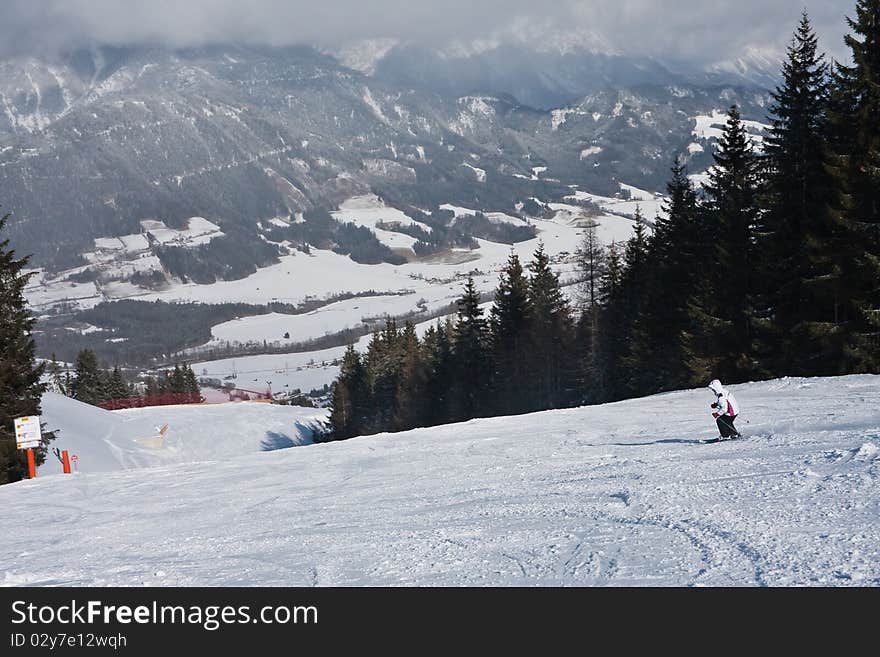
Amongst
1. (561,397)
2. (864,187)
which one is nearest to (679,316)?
(864,187)

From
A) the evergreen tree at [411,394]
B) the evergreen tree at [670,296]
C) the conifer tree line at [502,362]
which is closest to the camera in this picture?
the evergreen tree at [670,296]

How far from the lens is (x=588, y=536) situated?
8922mm

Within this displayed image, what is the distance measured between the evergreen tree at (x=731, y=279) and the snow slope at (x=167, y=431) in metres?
33.4

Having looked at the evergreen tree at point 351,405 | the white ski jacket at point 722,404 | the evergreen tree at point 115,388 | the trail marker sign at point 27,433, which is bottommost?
the evergreen tree at point 351,405

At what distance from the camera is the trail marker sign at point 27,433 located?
76.1 feet

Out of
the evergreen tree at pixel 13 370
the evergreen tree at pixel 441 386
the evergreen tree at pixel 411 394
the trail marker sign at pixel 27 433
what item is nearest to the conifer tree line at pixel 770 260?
the evergreen tree at pixel 441 386

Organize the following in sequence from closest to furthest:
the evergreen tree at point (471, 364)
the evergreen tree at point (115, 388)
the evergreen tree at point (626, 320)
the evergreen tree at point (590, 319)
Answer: the evergreen tree at point (626, 320), the evergreen tree at point (590, 319), the evergreen tree at point (471, 364), the evergreen tree at point (115, 388)

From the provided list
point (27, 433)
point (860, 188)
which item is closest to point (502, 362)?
point (860, 188)

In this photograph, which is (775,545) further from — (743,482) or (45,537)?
(45,537)

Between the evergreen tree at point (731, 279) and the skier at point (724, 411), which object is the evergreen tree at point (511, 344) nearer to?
the evergreen tree at point (731, 279)

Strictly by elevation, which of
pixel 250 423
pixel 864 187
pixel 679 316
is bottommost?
pixel 250 423

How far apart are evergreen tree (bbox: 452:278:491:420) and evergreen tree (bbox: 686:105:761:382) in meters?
28.8

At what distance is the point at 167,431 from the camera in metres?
66.2

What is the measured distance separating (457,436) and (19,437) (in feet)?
45.3
